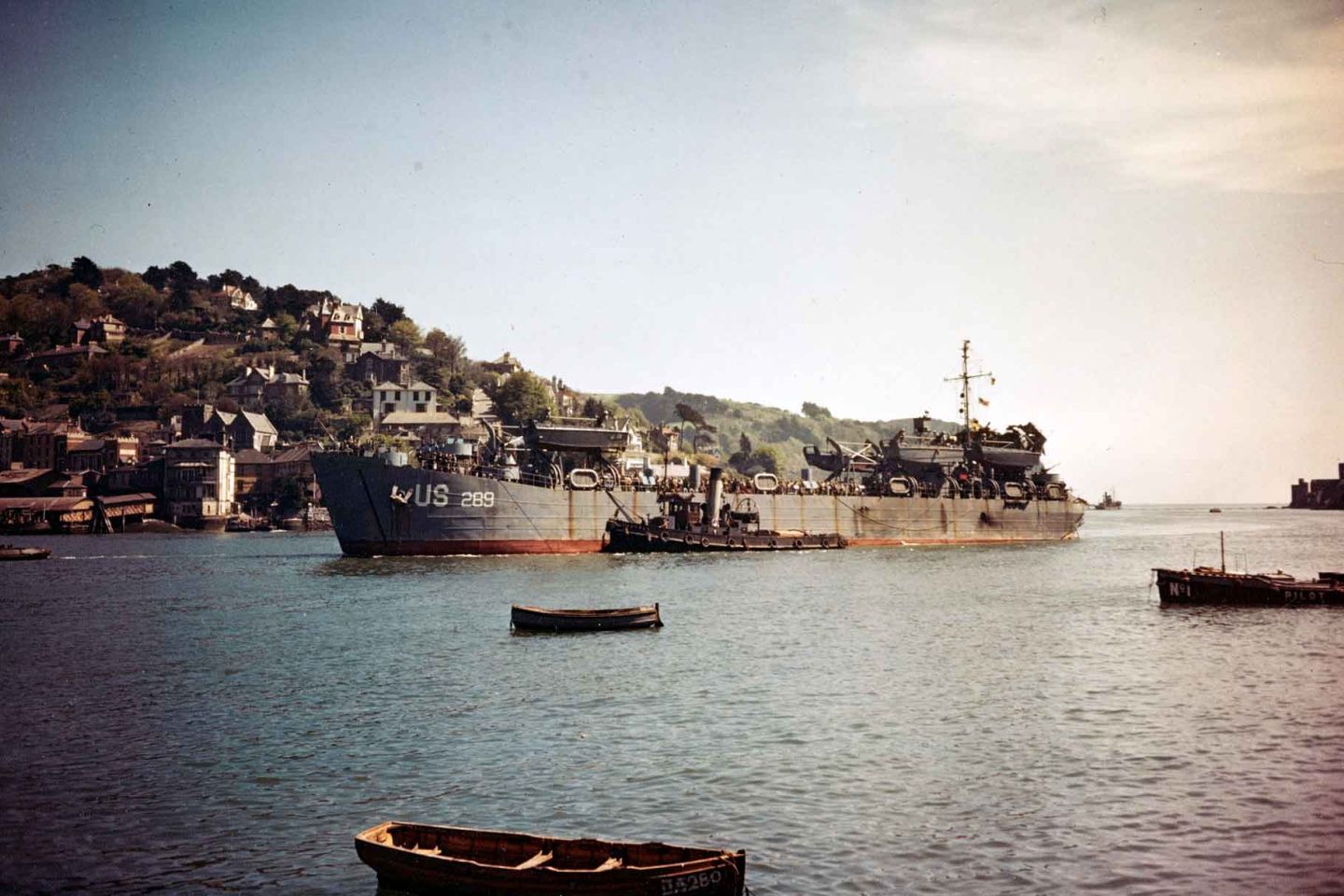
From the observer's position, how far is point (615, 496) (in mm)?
71562

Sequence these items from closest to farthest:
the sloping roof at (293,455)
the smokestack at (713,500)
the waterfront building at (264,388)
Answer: the smokestack at (713,500) < the sloping roof at (293,455) < the waterfront building at (264,388)

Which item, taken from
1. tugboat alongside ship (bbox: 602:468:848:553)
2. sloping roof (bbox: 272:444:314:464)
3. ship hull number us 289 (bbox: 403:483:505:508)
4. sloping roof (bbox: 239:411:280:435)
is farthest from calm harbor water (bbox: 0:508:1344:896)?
sloping roof (bbox: 239:411:280:435)

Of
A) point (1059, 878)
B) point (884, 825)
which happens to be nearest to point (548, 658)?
point (884, 825)

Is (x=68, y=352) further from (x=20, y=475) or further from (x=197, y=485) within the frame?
(x=197, y=485)

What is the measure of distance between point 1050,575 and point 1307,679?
34.2m

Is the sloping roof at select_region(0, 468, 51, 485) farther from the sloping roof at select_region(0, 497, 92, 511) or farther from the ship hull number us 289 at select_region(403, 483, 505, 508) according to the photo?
the ship hull number us 289 at select_region(403, 483, 505, 508)

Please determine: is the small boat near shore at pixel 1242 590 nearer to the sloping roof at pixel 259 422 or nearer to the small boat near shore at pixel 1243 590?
the small boat near shore at pixel 1243 590

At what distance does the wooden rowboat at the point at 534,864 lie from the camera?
1256cm

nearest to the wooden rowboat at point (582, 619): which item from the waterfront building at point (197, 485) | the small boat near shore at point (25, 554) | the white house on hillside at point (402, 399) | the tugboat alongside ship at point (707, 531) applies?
the tugboat alongside ship at point (707, 531)

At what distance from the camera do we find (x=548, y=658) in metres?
32.1

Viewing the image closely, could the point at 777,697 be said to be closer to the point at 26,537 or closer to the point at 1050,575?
→ the point at 1050,575

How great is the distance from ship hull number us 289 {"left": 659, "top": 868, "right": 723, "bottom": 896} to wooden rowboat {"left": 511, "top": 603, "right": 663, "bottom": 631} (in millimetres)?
25211

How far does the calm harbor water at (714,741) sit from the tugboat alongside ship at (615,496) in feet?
63.1

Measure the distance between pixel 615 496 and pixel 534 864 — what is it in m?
58.6
